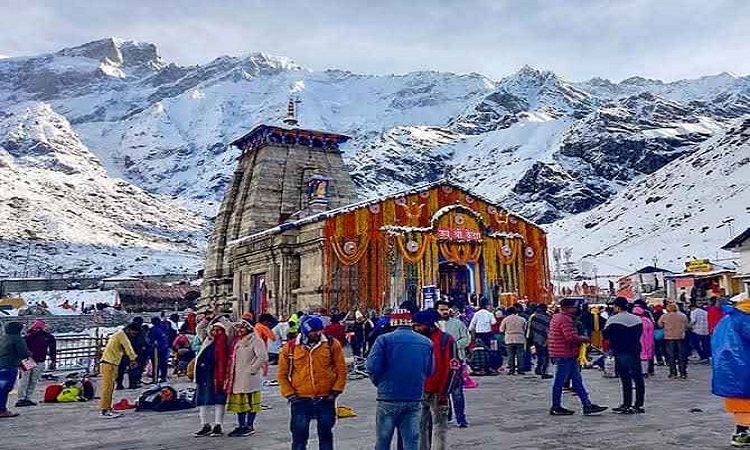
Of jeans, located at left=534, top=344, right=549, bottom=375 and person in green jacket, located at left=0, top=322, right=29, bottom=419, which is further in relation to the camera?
jeans, located at left=534, top=344, right=549, bottom=375

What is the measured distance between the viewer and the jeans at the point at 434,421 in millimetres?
5711

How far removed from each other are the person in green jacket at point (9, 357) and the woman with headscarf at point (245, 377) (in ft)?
14.7

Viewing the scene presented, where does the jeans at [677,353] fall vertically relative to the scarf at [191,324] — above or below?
below

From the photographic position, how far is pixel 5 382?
9.66 metres

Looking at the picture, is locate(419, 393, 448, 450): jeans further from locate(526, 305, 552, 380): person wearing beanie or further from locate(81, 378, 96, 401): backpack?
locate(81, 378, 96, 401): backpack

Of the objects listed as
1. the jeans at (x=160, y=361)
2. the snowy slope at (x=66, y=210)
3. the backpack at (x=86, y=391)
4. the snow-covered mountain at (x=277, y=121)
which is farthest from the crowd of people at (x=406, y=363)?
the snow-covered mountain at (x=277, y=121)

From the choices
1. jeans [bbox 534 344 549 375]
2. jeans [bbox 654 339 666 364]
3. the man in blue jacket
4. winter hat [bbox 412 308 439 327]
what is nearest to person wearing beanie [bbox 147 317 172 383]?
jeans [bbox 534 344 549 375]

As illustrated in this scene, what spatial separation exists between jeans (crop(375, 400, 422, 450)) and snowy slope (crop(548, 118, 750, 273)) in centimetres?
4928

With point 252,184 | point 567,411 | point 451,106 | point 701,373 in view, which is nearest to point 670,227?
point 252,184

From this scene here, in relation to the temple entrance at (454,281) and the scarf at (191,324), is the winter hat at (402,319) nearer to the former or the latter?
the scarf at (191,324)

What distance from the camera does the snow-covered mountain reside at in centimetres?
9488

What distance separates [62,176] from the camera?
10106 centimetres

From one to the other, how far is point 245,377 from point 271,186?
2199cm

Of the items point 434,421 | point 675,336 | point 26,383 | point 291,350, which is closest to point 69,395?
point 26,383
